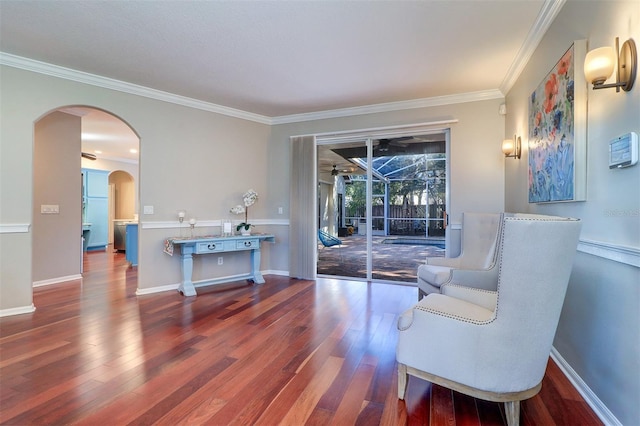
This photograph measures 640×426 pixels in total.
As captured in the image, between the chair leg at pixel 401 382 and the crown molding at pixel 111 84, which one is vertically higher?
the crown molding at pixel 111 84

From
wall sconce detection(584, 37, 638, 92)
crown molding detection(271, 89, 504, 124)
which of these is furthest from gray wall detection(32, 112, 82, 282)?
wall sconce detection(584, 37, 638, 92)

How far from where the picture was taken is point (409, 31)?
8.82 ft

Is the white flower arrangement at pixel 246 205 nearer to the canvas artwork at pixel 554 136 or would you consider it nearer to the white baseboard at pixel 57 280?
the white baseboard at pixel 57 280

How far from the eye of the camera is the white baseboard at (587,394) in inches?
63.2

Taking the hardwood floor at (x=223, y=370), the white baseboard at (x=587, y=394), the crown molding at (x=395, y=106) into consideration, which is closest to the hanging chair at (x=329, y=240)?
the crown molding at (x=395, y=106)

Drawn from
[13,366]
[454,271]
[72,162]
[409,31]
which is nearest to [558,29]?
[409,31]

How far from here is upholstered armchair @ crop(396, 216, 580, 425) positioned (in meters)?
1.45

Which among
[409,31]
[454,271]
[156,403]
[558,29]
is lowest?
[156,403]

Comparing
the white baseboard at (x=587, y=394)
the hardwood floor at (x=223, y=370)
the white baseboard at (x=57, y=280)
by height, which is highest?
the white baseboard at (x=57, y=280)

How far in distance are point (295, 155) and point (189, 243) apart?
2173mm

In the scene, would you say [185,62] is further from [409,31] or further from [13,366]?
[13,366]

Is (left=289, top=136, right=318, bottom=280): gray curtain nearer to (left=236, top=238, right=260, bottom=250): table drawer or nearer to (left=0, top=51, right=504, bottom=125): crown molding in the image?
(left=0, top=51, right=504, bottom=125): crown molding

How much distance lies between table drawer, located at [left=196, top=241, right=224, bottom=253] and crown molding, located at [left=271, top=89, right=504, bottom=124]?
2360mm

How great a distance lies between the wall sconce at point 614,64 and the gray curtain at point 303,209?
3.74 metres
